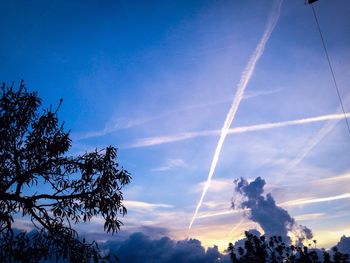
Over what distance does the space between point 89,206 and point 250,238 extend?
5464 inches

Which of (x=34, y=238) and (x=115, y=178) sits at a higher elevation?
(x=115, y=178)

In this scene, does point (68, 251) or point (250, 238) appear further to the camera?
point (250, 238)

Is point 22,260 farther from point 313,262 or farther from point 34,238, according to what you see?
point 313,262

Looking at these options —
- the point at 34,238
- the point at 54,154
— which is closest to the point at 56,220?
the point at 34,238

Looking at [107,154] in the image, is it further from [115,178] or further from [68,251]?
[68,251]

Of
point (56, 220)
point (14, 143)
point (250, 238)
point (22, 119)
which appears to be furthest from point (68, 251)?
point (250, 238)

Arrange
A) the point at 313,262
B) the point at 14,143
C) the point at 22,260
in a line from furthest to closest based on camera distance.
Result: 1. the point at 313,262
2. the point at 14,143
3. the point at 22,260

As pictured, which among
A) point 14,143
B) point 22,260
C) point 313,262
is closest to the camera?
A: point 22,260

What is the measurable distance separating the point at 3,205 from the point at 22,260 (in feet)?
6.61

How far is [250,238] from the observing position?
13438 centimetres

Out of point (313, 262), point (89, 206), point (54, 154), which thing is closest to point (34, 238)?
point (89, 206)

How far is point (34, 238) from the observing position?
10227mm

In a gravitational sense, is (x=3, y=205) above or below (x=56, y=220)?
above

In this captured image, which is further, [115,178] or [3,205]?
[115,178]
